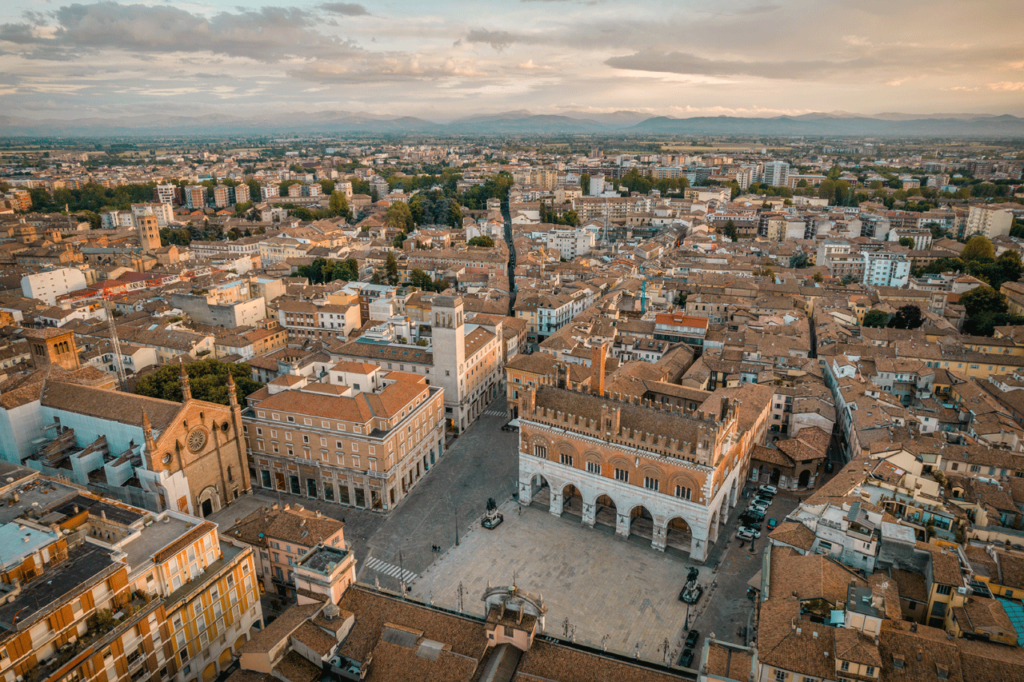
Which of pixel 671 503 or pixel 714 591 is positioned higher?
pixel 671 503

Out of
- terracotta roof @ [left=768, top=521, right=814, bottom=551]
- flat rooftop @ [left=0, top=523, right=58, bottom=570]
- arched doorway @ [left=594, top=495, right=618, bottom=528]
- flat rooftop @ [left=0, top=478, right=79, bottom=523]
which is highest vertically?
flat rooftop @ [left=0, top=523, right=58, bottom=570]

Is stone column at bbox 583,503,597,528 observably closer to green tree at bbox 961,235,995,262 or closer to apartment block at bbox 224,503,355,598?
apartment block at bbox 224,503,355,598

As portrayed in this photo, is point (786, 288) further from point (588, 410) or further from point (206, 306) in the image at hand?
point (206, 306)

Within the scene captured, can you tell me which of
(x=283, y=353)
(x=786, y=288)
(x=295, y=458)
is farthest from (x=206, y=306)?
(x=786, y=288)

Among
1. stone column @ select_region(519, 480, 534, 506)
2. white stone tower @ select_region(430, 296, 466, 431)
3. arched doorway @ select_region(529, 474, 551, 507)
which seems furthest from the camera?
white stone tower @ select_region(430, 296, 466, 431)

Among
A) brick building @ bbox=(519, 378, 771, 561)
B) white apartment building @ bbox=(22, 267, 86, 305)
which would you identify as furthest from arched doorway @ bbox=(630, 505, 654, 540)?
white apartment building @ bbox=(22, 267, 86, 305)

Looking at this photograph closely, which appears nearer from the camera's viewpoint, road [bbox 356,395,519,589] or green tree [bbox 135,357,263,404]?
road [bbox 356,395,519,589]

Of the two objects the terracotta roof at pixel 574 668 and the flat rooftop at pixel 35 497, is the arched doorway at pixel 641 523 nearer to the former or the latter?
the terracotta roof at pixel 574 668
